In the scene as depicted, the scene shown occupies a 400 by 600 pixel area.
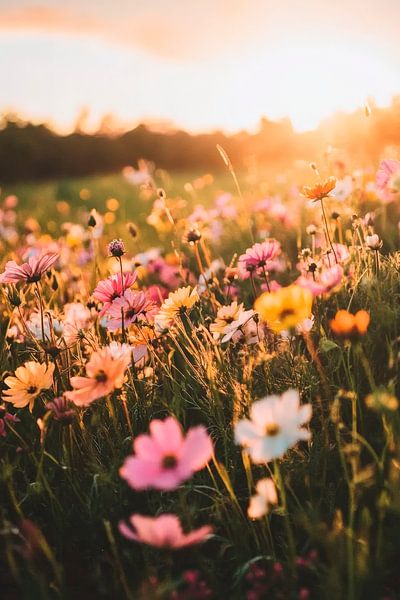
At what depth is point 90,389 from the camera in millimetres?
822

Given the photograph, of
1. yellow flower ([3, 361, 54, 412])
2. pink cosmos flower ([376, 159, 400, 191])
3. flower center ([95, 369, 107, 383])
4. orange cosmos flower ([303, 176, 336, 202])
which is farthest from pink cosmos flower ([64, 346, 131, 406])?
pink cosmos flower ([376, 159, 400, 191])

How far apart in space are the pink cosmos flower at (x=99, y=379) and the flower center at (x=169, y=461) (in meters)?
0.22

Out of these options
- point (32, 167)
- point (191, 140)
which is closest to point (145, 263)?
point (32, 167)

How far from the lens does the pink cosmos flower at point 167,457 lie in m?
0.56

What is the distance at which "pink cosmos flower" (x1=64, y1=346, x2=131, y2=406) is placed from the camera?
0.80m

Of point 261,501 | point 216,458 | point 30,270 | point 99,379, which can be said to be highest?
point 30,270

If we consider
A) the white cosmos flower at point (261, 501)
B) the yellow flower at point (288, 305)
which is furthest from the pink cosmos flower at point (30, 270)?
the white cosmos flower at point (261, 501)

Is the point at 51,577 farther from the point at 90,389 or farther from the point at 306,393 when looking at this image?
the point at 306,393

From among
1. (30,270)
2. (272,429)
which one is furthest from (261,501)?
(30,270)

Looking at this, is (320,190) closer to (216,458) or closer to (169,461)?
(216,458)

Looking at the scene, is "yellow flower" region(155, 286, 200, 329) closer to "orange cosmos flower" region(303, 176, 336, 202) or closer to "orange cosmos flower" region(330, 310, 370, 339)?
"orange cosmos flower" region(303, 176, 336, 202)

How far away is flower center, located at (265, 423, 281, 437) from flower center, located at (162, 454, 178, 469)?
121 millimetres

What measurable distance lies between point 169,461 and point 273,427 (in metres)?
0.14

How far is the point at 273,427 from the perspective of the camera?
2.14 ft
